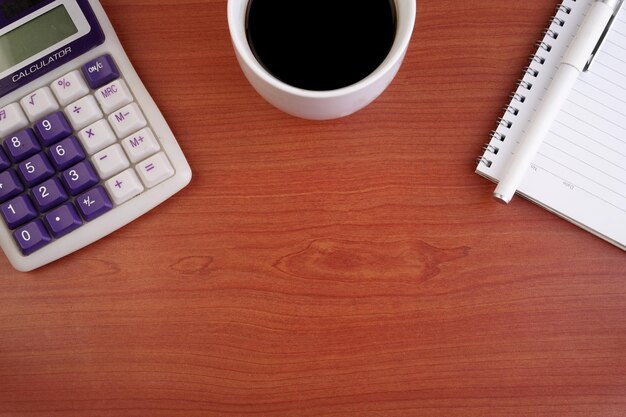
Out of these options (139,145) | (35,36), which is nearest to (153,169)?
(139,145)

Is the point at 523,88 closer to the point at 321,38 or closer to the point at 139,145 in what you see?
the point at 321,38

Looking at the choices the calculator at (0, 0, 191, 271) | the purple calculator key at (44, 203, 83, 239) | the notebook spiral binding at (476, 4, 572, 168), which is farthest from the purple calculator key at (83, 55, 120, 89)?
the notebook spiral binding at (476, 4, 572, 168)

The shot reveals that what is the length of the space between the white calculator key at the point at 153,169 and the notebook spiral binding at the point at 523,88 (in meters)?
0.27

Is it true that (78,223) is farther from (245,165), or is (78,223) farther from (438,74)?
(438,74)

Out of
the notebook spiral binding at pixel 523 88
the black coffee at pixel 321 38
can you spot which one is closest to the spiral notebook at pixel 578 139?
the notebook spiral binding at pixel 523 88

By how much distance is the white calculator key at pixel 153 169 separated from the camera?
1.53 ft

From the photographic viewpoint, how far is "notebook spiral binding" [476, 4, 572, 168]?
48cm

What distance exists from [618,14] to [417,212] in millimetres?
247

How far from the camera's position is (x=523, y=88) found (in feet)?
1.60

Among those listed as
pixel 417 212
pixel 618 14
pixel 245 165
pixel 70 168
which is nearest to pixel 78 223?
pixel 70 168

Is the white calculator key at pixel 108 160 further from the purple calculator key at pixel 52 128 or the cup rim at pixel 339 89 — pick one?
the cup rim at pixel 339 89

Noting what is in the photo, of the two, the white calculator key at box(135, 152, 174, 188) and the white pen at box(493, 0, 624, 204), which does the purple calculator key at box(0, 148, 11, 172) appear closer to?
the white calculator key at box(135, 152, 174, 188)

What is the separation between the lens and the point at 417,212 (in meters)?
0.49

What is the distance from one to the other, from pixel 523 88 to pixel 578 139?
64 mm
